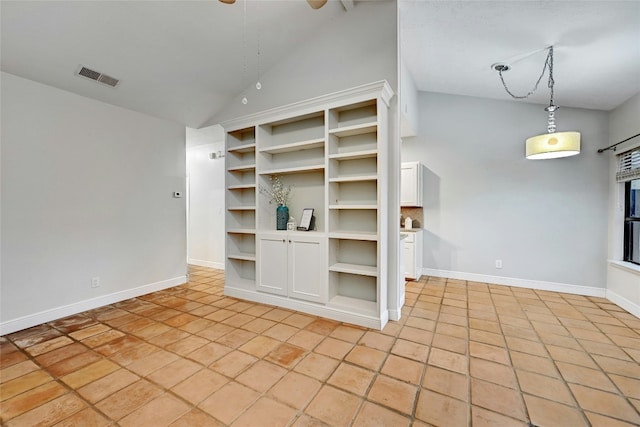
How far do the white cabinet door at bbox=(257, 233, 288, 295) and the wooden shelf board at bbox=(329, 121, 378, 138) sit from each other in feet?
4.47

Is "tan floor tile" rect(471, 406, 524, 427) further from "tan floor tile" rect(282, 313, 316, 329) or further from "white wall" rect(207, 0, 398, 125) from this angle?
"white wall" rect(207, 0, 398, 125)

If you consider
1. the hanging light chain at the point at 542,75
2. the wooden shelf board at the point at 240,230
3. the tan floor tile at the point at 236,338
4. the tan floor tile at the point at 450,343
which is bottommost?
the tan floor tile at the point at 236,338

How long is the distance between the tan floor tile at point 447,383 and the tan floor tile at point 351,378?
1.30 ft

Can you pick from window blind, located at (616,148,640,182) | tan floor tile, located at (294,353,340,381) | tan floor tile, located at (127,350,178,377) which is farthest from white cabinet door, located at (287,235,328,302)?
window blind, located at (616,148,640,182)

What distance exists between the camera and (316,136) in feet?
11.1

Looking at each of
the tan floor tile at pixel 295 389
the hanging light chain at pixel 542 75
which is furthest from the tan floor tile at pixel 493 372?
the hanging light chain at pixel 542 75

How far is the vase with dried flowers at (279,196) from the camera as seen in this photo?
345 centimetres

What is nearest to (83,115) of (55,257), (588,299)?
(55,257)

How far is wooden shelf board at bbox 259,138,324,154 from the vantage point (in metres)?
3.12

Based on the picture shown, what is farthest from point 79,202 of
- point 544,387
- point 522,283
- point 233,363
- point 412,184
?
point 522,283

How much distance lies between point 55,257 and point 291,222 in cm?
265

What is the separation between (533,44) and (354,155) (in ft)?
6.67

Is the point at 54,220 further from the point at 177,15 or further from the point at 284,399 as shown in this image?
the point at 284,399

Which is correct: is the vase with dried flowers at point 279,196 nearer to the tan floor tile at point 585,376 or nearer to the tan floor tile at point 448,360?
the tan floor tile at point 448,360
